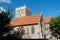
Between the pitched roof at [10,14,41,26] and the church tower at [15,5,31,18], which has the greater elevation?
the church tower at [15,5,31,18]

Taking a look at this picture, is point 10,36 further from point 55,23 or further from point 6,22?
point 55,23

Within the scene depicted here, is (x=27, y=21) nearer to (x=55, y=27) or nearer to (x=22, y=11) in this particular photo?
(x=55, y=27)

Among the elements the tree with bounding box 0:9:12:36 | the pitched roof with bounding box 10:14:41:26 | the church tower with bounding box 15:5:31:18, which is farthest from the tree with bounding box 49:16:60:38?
the church tower with bounding box 15:5:31:18

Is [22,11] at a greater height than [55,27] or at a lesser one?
greater

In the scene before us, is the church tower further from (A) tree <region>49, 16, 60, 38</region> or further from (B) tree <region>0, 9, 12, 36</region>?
(B) tree <region>0, 9, 12, 36</region>

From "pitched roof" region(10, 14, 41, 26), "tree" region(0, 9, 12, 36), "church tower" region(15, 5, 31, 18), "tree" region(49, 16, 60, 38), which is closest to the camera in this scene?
"tree" region(0, 9, 12, 36)

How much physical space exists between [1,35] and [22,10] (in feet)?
234

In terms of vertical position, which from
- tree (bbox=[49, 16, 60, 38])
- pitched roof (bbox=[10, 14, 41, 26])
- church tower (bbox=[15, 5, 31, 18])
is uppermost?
church tower (bbox=[15, 5, 31, 18])

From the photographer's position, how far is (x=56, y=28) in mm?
43594

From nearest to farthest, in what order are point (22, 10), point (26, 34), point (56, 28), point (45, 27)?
point (56, 28) → point (26, 34) → point (45, 27) → point (22, 10)

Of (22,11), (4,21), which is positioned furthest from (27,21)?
Result: (22,11)

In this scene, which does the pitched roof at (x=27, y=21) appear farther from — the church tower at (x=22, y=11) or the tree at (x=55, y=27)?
the church tower at (x=22, y=11)

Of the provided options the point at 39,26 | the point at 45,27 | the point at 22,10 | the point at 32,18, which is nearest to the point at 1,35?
the point at 39,26

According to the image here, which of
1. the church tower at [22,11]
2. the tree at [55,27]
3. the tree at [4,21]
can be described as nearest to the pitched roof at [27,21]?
the tree at [55,27]
